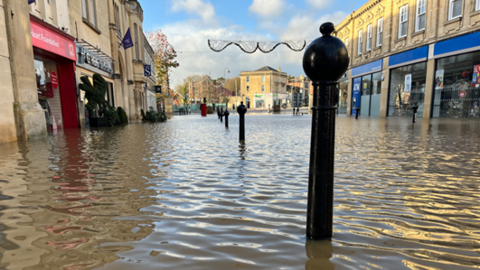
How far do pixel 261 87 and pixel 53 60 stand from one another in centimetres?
6321

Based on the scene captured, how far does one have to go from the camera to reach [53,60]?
11.4 m

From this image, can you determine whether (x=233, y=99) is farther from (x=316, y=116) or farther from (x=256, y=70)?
(x=316, y=116)

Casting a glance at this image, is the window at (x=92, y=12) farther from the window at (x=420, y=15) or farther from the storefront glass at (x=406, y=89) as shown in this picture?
the window at (x=420, y=15)

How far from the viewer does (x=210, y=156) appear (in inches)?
202

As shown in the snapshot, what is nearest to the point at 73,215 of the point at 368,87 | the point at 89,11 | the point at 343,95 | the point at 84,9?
the point at 84,9

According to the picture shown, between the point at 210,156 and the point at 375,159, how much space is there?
3086 mm

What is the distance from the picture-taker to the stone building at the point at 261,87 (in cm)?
7156

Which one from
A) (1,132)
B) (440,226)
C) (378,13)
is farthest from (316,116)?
(378,13)

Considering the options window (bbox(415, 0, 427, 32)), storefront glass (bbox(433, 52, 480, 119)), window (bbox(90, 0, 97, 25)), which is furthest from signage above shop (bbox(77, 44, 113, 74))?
window (bbox(415, 0, 427, 32))

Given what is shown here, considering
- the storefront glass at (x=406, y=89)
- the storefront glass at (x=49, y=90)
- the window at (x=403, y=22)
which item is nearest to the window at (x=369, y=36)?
the window at (x=403, y=22)

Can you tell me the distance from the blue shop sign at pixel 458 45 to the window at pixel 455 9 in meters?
1.36

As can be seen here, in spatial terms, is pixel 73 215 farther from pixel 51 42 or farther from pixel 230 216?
pixel 51 42

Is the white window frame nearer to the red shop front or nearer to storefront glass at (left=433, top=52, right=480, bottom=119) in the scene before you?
storefront glass at (left=433, top=52, right=480, bottom=119)

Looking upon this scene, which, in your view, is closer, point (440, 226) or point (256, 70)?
point (440, 226)
